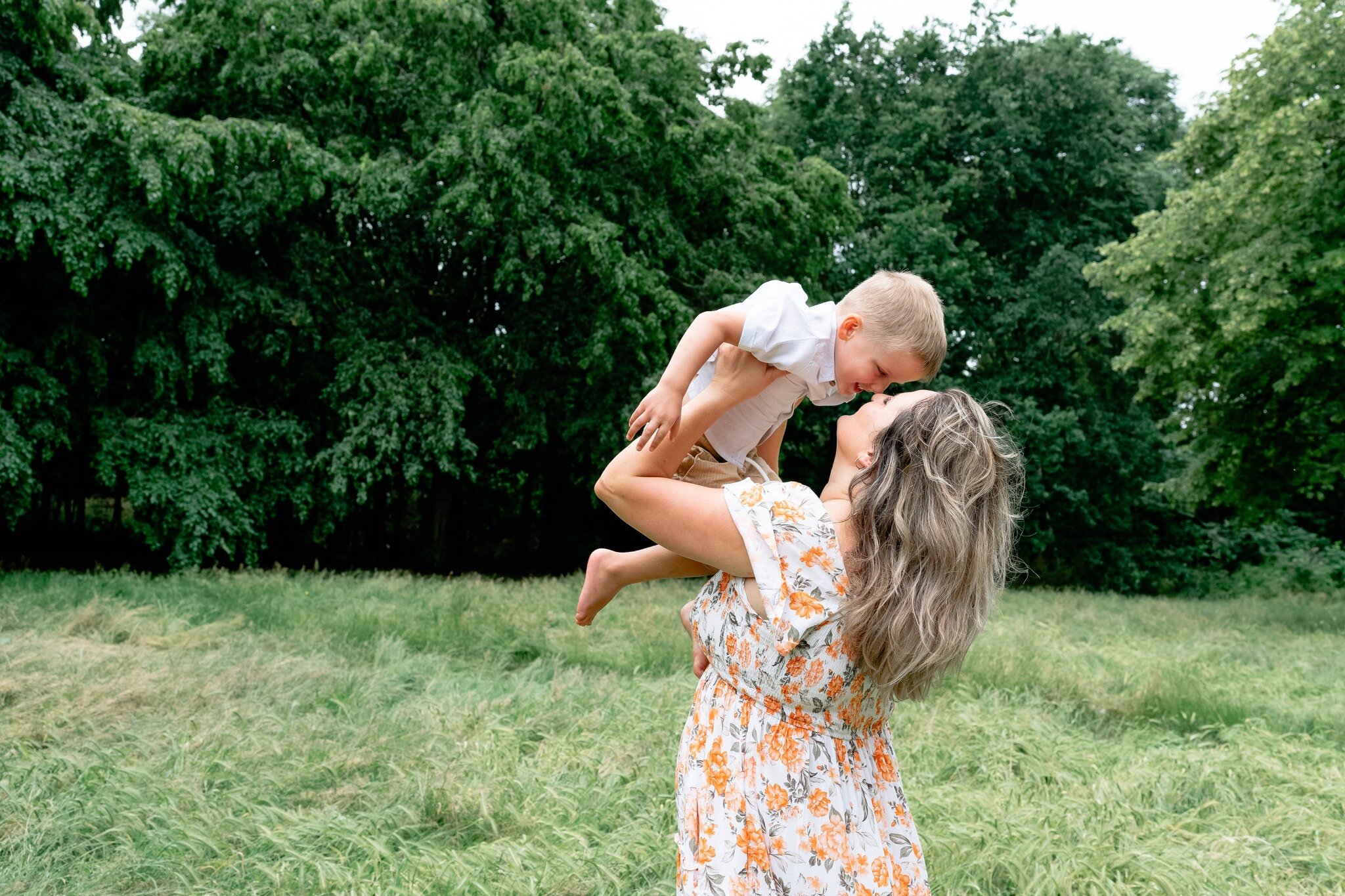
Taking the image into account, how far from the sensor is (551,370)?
50.4 feet

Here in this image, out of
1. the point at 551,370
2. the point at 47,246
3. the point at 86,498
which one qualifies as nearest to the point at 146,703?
the point at 47,246

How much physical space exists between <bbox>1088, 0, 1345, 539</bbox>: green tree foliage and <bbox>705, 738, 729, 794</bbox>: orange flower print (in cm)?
1184

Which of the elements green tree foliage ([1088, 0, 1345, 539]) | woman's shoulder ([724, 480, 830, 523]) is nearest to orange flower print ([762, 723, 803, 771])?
woman's shoulder ([724, 480, 830, 523])

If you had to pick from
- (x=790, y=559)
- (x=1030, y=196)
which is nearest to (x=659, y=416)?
(x=790, y=559)

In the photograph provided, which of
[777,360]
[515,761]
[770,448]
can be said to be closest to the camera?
[777,360]

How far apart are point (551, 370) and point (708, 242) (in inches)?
129

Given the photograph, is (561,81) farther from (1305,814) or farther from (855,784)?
(855,784)

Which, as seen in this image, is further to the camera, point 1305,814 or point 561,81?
point 561,81

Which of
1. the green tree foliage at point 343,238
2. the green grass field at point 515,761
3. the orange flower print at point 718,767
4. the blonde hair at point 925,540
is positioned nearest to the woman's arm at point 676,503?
the blonde hair at point 925,540

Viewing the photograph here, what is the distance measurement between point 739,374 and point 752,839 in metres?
0.93

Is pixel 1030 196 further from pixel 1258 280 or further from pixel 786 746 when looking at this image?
pixel 786 746

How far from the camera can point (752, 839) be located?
1705mm

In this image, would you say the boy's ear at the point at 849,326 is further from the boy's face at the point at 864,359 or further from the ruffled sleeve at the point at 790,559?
the ruffled sleeve at the point at 790,559

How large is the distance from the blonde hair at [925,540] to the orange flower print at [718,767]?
31cm
